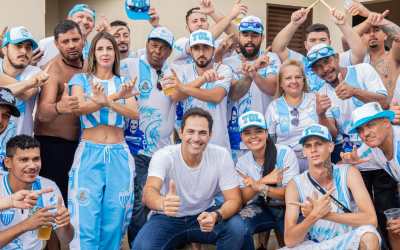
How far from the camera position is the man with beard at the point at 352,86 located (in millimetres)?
5270

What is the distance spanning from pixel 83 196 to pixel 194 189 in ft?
3.03

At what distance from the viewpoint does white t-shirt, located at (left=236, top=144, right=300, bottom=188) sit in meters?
5.10

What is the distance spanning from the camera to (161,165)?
4848 mm

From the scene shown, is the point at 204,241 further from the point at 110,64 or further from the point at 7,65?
the point at 7,65

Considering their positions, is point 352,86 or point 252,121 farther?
point 352,86

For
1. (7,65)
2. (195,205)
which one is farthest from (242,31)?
(7,65)

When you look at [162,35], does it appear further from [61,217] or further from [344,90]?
[61,217]

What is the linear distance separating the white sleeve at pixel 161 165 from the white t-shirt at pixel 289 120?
112cm

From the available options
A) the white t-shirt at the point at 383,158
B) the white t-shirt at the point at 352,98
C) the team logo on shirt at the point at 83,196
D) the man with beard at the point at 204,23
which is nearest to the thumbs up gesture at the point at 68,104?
the team logo on shirt at the point at 83,196

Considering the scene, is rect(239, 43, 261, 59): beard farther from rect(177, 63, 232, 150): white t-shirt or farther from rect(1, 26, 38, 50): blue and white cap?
rect(1, 26, 38, 50): blue and white cap

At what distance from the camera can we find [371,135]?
464 centimetres

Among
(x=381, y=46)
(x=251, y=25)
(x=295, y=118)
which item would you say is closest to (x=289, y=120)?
(x=295, y=118)

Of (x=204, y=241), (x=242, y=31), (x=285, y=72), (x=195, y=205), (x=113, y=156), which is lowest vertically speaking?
(x=204, y=241)

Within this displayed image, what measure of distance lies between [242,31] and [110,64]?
60.3 inches
